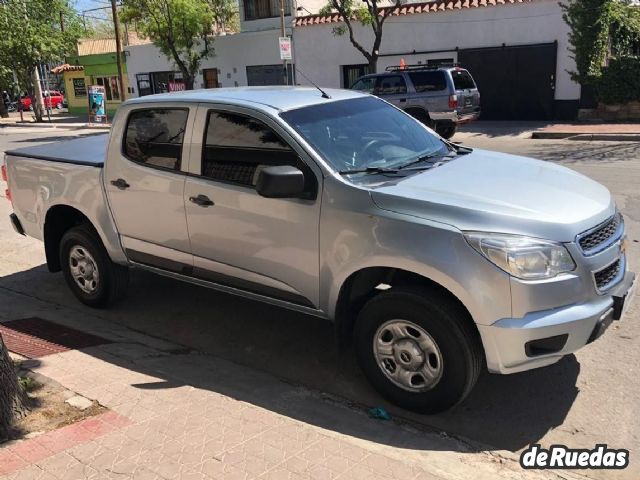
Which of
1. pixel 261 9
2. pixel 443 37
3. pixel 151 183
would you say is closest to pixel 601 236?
pixel 151 183

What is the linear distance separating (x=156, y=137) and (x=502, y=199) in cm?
271

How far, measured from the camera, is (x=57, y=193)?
5453 mm

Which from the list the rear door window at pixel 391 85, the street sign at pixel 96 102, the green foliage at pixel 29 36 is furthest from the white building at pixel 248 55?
the rear door window at pixel 391 85

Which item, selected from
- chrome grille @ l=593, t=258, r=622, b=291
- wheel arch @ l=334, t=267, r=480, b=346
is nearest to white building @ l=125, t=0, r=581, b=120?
chrome grille @ l=593, t=258, r=622, b=291

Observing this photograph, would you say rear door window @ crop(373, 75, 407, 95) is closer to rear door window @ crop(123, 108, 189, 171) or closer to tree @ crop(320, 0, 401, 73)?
tree @ crop(320, 0, 401, 73)

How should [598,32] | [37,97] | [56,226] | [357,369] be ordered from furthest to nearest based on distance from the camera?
1. [37,97]
2. [598,32]
3. [56,226]
4. [357,369]

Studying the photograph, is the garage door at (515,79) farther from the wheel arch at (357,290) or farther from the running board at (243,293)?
the wheel arch at (357,290)

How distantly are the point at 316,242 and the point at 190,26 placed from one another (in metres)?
24.9

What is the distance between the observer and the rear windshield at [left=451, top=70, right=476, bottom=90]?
15.9 meters

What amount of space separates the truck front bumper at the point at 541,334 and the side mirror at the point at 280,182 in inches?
53.0

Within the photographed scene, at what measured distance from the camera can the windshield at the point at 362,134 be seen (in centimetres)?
400

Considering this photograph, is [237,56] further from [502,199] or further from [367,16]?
[502,199]

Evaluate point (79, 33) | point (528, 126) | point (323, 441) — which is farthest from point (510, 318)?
point (79, 33)

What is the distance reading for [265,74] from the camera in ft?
90.6
